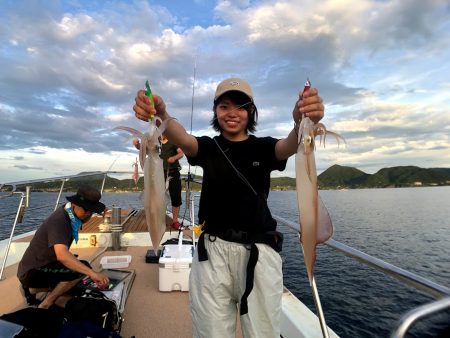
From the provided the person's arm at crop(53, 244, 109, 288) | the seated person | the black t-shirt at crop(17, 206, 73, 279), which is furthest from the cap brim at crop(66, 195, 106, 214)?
the person's arm at crop(53, 244, 109, 288)

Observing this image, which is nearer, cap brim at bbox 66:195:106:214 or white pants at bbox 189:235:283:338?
white pants at bbox 189:235:283:338

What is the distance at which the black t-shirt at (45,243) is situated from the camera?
15.2 feet

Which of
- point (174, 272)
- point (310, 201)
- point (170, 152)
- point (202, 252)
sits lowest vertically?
point (174, 272)

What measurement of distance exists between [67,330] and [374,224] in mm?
30356

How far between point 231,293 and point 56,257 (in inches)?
137

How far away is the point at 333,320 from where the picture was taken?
10.0 m

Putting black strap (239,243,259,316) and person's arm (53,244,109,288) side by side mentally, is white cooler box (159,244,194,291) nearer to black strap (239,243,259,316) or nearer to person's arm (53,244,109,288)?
person's arm (53,244,109,288)

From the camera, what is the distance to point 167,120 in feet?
7.04

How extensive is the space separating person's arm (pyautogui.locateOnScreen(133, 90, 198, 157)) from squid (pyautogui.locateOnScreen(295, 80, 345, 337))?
2.81 ft

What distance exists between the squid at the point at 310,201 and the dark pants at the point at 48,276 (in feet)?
13.3

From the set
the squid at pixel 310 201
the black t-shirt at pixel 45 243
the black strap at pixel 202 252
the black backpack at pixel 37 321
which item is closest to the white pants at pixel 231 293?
the black strap at pixel 202 252

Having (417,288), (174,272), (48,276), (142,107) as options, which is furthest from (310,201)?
(48,276)

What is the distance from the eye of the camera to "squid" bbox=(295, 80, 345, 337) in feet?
6.39

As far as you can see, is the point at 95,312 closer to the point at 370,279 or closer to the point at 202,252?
the point at 202,252
